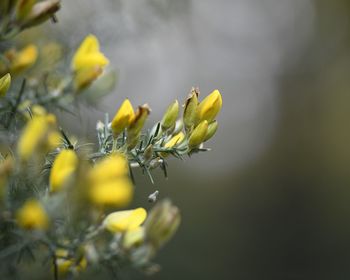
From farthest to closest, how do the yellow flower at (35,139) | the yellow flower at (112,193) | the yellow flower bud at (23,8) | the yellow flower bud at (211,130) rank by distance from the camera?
the yellow flower bud at (211,130) < the yellow flower bud at (23,8) < the yellow flower at (35,139) < the yellow flower at (112,193)

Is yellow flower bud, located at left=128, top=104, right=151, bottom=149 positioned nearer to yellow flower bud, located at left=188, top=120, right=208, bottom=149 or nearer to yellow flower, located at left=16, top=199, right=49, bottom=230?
yellow flower bud, located at left=188, top=120, right=208, bottom=149

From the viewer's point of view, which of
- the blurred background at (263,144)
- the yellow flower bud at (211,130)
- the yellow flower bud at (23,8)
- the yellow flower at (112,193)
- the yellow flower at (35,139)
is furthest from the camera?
the blurred background at (263,144)

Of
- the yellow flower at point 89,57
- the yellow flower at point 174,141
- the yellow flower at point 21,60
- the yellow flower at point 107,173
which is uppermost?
the yellow flower at point 89,57

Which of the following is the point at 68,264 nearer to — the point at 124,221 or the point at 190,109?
the point at 124,221

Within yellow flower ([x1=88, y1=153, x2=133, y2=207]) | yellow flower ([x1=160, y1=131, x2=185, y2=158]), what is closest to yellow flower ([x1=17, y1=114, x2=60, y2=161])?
yellow flower ([x1=88, y1=153, x2=133, y2=207])

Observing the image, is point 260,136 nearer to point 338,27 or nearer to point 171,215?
point 338,27

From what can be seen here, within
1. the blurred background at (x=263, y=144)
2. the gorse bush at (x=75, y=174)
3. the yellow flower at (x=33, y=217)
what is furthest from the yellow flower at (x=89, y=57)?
the blurred background at (x=263, y=144)

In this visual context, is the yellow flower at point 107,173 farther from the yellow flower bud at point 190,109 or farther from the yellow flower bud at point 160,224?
the yellow flower bud at point 190,109

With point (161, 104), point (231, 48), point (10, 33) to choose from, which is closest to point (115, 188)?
point (10, 33)
